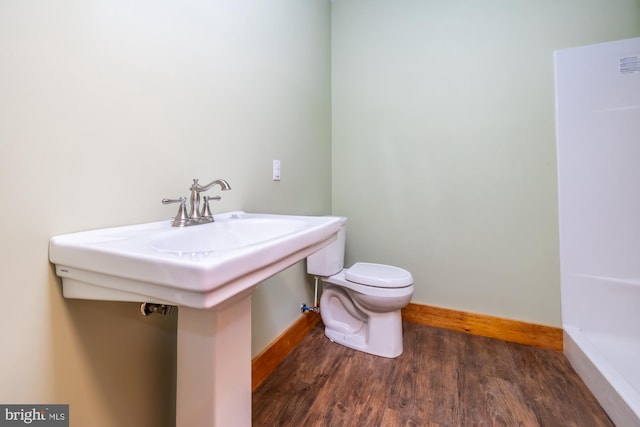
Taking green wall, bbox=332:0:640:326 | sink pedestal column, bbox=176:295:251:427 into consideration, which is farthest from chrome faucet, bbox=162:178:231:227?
green wall, bbox=332:0:640:326

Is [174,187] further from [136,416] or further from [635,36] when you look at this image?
[635,36]

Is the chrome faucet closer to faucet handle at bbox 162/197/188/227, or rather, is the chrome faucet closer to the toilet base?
faucet handle at bbox 162/197/188/227

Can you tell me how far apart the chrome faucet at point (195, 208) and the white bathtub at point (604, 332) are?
166 centimetres

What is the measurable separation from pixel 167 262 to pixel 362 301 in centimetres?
128

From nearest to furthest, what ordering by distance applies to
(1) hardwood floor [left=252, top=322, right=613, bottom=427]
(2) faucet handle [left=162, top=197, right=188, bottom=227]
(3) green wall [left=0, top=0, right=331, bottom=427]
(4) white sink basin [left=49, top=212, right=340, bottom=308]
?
(4) white sink basin [left=49, top=212, right=340, bottom=308]
(3) green wall [left=0, top=0, right=331, bottom=427]
(2) faucet handle [left=162, top=197, right=188, bottom=227]
(1) hardwood floor [left=252, top=322, right=613, bottom=427]

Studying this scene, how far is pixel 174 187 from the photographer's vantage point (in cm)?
91

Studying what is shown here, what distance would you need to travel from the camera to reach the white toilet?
1476 millimetres

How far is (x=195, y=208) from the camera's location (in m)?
0.91

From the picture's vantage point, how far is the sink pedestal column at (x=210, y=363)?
0.67 m

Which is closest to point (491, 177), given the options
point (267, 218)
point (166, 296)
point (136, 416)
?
point (267, 218)

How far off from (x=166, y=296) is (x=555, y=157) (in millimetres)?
2055

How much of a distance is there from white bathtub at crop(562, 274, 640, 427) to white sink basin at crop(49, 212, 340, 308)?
1.37 metres

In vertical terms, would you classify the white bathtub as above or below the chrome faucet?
below

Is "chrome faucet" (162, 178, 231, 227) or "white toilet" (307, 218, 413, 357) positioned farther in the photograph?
"white toilet" (307, 218, 413, 357)
